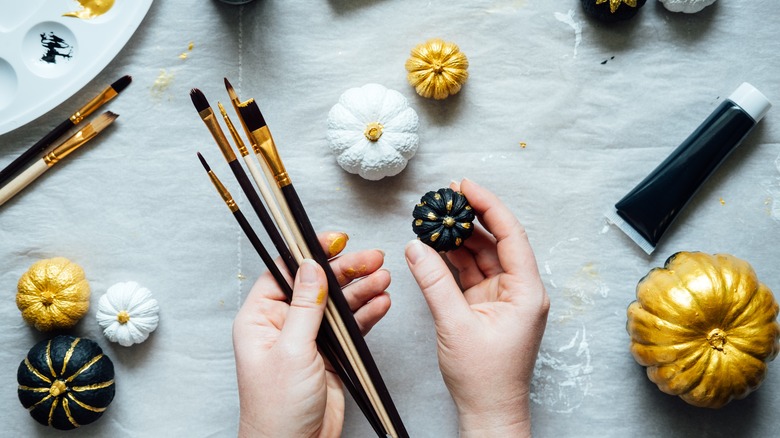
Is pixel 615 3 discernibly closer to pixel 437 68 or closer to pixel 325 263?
pixel 437 68

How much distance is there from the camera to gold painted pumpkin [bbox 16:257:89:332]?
1203 millimetres

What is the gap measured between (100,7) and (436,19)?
2.13ft

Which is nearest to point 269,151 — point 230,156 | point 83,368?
point 230,156

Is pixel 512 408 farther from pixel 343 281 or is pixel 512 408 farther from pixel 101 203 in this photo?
pixel 101 203

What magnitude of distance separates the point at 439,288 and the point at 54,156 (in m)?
0.78

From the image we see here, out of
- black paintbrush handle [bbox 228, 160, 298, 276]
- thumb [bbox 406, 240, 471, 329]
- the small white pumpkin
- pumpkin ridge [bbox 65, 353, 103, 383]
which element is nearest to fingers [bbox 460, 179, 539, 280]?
thumb [bbox 406, 240, 471, 329]

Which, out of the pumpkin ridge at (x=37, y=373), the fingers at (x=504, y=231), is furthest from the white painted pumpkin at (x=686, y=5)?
the pumpkin ridge at (x=37, y=373)

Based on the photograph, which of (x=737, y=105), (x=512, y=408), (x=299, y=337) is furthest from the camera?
(x=737, y=105)

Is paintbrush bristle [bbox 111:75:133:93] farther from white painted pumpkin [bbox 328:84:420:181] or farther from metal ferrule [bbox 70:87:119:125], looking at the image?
white painted pumpkin [bbox 328:84:420:181]

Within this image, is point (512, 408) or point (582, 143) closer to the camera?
point (512, 408)

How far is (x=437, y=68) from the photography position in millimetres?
1207

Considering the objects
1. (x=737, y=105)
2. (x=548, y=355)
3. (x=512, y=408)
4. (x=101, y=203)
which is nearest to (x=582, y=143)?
(x=737, y=105)

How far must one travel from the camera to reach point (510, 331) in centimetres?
109

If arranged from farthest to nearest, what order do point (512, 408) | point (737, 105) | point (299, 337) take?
1. point (737, 105)
2. point (512, 408)
3. point (299, 337)
